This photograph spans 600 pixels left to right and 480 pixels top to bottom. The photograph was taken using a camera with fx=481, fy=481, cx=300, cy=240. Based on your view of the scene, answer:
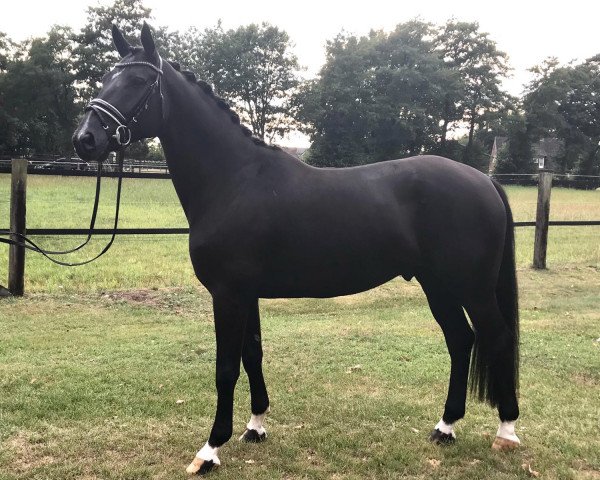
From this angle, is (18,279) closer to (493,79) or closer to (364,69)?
(364,69)

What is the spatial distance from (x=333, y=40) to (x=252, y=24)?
8.63m

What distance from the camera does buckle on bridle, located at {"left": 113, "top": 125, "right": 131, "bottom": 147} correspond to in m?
2.63

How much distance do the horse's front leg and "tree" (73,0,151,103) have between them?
46847mm

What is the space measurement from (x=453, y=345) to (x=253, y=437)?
1.50 meters

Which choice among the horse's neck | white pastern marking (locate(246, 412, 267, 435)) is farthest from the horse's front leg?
the horse's neck

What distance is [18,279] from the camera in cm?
634

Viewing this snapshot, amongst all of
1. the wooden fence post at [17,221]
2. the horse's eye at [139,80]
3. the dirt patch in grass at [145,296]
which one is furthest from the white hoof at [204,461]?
the wooden fence post at [17,221]

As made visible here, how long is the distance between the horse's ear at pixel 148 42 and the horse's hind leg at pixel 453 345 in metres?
2.17

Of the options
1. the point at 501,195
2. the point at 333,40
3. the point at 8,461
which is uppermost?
the point at 333,40

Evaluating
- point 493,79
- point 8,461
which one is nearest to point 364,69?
point 493,79

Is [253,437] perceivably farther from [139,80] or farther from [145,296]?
[145,296]

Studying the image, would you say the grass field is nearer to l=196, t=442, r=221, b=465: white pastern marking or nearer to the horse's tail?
l=196, t=442, r=221, b=465: white pastern marking

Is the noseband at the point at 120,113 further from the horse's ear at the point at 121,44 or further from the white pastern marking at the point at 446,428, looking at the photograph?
the white pastern marking at the point at 446,428

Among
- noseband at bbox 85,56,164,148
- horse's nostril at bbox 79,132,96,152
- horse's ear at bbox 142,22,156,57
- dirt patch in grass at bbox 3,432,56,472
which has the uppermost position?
horse's ear at bbox 142,22,156,57
